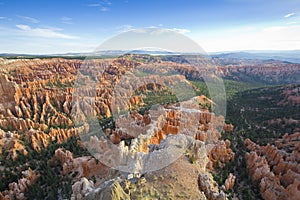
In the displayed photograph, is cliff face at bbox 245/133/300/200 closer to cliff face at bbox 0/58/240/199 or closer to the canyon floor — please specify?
the canyon floor

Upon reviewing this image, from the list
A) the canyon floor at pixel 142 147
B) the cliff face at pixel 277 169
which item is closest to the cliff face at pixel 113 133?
the canyon floor at pixel 142 147

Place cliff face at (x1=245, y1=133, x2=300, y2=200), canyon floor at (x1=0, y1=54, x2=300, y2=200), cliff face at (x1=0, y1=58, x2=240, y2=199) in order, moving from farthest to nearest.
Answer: cliff face at (x1=245, y1=133, x2=300, y2=200) < cliff face at (x1=0, y1=58, x2=240, y2=199) < canyon floor at (x1=0, y1=54, x2=300, y2=200)

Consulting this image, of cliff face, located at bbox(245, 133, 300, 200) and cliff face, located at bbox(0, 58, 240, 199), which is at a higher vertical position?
cliff face, located at bbox(0, 58, 240, 199)

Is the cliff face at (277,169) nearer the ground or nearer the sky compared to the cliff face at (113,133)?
nearer the ground

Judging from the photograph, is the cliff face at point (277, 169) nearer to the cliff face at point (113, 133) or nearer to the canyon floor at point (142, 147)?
the canyon floor at point (142, 147)

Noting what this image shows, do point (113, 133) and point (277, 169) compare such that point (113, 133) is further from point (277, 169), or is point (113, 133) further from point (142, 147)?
point (277, 169)

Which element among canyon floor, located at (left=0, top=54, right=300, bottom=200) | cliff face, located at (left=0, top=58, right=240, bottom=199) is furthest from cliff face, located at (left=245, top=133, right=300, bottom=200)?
cliff face, located at (left=0, top=58, right=240, bottom=199)

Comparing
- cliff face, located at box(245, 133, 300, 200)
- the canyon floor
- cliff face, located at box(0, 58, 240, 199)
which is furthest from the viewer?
cliff face, located at box(245, 133, 300, 200)

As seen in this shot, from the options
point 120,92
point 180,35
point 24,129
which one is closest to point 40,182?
point 24,129

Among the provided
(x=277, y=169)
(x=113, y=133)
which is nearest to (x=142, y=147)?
(x=113, y=133)
